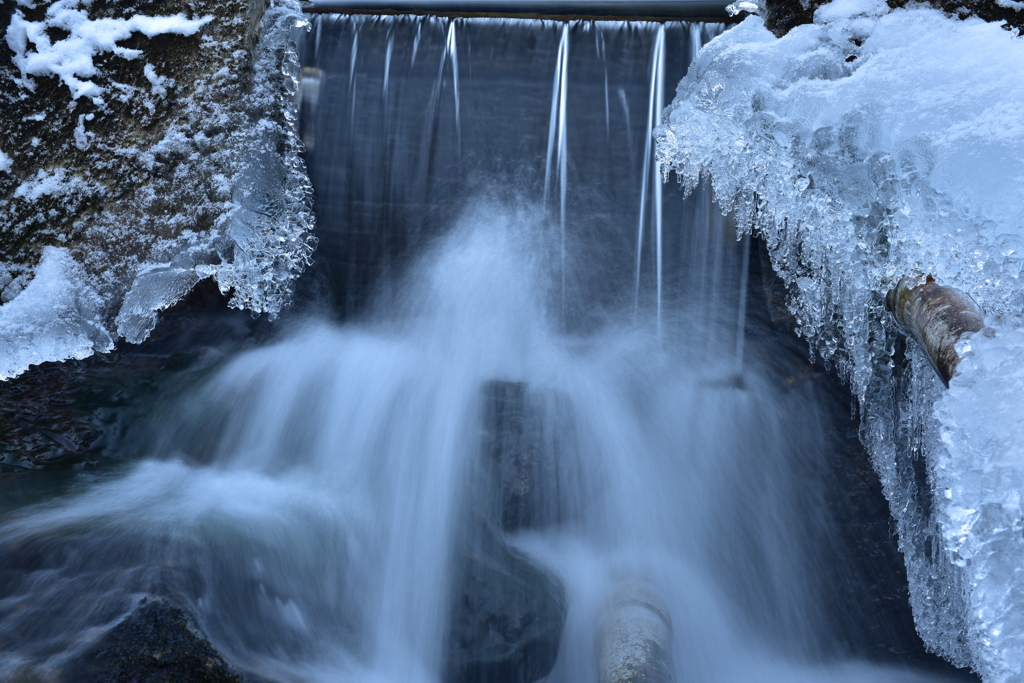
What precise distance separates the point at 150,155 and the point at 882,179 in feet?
16.2

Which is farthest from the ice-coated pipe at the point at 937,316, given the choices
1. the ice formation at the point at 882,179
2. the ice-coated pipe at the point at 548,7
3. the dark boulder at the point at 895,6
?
the ice-coated pipe at the point at 548,7

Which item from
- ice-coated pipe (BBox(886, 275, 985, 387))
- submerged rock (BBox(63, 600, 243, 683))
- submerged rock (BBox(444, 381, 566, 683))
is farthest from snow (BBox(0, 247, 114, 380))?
ice-coated pipe (BBox(886, 275, 985, 387))

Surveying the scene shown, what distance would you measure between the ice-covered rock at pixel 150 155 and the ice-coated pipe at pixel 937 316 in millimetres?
4089

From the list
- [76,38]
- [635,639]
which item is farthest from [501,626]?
[76,38]

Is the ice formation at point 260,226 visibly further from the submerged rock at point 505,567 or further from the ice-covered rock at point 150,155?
the submerged rock at point 505,567

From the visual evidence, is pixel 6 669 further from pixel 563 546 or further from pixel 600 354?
pixel 600 354

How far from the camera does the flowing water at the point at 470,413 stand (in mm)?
3732

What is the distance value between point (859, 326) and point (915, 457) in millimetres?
838

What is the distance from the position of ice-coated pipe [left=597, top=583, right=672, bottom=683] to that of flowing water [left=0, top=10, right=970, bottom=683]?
152 mm

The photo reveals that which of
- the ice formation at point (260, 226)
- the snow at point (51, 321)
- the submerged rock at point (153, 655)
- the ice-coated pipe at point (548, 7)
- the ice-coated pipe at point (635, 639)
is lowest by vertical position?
the ice-coated pipe at point (635, 639)

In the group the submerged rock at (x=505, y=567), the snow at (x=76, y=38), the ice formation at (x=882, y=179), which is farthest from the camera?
the snow at (x=76, y=38)

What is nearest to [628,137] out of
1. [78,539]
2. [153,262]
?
[153,262]

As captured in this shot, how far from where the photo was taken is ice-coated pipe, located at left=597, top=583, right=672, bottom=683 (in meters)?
3.44

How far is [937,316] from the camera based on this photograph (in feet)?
10.00
